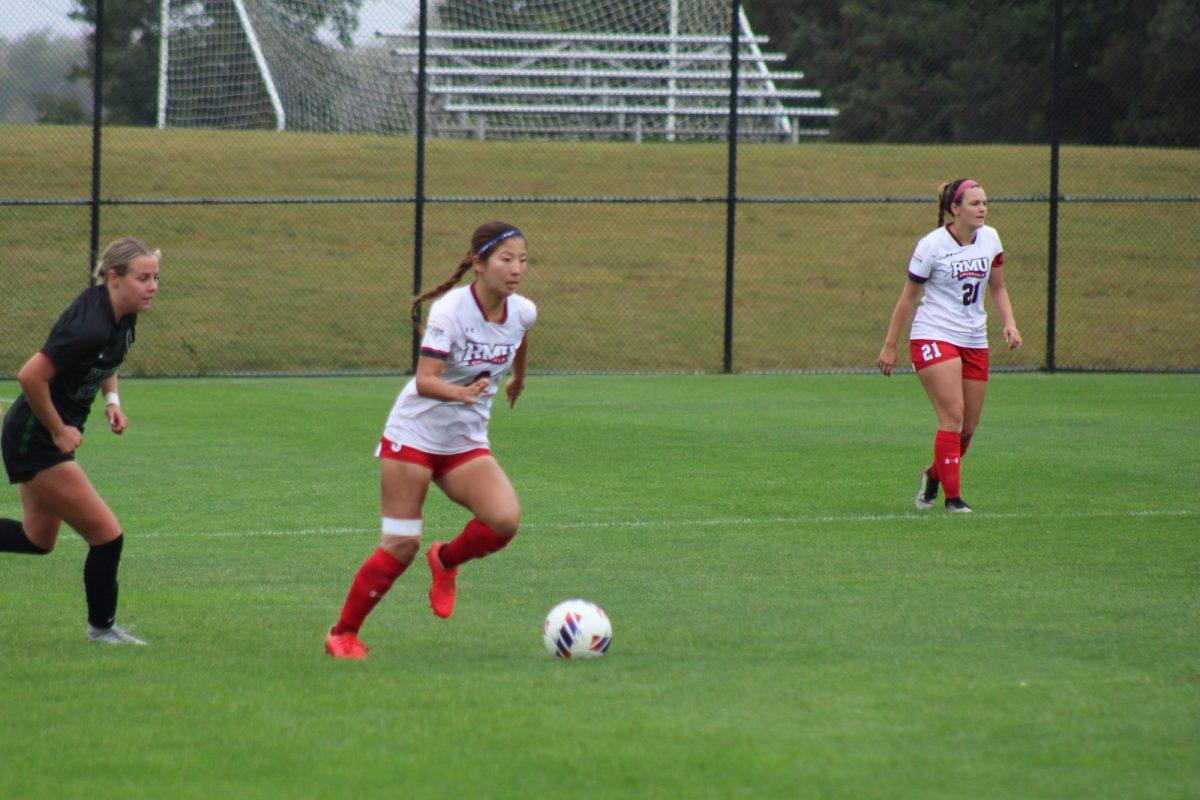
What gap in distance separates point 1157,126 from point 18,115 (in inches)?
772

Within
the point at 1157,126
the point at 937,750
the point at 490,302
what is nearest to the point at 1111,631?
the point at 937,750

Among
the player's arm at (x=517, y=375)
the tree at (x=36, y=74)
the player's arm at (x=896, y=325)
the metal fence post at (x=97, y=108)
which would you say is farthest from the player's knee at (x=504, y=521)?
the tree at (x=36, y=74)

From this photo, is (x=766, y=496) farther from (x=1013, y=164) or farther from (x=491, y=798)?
(x=1013, y=164)

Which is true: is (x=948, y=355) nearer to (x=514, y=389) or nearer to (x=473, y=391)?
(x=514, y=389)

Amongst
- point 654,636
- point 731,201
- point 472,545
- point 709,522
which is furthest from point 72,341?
point 731,201

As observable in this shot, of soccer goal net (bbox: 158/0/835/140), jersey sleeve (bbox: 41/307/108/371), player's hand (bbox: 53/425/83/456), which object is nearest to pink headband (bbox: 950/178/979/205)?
jersey sleeve (bbox: 41/307/108/371)

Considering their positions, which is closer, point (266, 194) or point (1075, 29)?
point (1075, 29)

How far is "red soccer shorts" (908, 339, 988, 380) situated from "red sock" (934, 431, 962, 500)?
49cm

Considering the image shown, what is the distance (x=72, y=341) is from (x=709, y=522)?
14.5ft

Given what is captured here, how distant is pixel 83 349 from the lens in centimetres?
591

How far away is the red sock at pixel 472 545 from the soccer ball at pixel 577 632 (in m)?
0.42

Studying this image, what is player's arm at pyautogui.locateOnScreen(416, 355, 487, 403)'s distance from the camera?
5.85m

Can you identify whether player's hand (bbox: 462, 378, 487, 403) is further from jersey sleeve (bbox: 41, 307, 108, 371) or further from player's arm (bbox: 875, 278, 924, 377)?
player's arm (bbox: 875, 278, 924, 377)

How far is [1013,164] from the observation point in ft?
114
